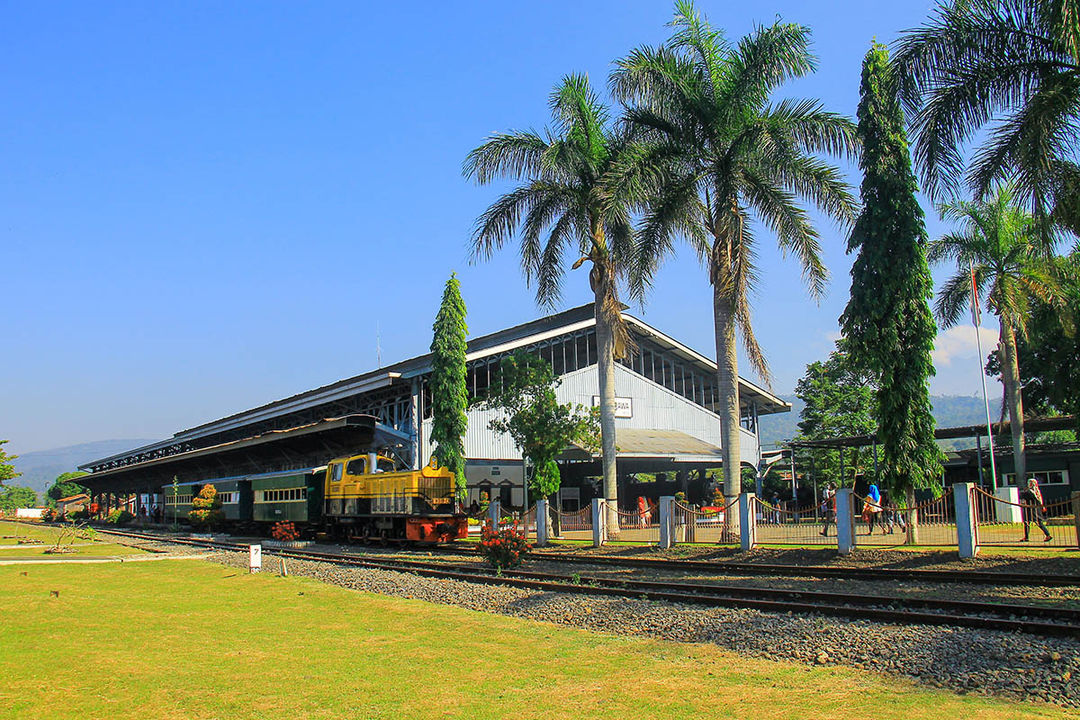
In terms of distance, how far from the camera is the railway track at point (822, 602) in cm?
1011

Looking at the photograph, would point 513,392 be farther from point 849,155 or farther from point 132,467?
point 132,467

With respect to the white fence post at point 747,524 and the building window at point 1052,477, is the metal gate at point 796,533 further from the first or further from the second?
the building window at point 1052,477

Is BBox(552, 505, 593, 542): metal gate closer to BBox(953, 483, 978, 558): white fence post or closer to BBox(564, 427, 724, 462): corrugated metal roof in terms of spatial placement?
BBox(564, 427, 724, 462): corrugated metal roof

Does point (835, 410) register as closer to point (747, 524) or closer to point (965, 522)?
point (747, 524)

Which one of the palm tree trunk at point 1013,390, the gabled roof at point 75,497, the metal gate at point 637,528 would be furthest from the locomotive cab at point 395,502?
the gabled roof at point 75,497

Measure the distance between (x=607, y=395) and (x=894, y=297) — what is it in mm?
9713

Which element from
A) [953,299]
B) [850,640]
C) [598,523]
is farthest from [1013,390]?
[850,640]

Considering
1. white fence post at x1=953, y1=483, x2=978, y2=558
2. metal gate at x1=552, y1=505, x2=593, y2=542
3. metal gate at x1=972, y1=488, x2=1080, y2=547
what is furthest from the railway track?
metal gate at x1=552, y1=505, x2=593, y2=542

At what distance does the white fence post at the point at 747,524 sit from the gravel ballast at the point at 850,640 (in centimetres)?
786

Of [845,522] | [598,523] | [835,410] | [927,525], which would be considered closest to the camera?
[845,522]

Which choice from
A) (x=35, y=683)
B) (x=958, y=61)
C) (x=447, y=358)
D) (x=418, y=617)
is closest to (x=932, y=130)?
(x=958, y=61)

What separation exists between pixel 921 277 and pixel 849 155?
4.40 meters

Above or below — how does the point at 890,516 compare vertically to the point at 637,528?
above

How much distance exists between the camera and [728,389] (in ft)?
75.5
